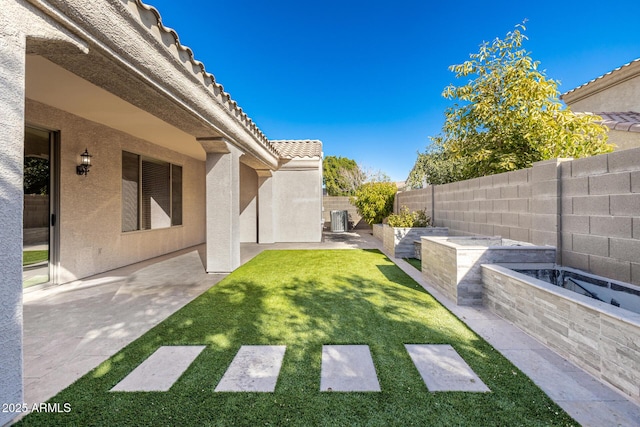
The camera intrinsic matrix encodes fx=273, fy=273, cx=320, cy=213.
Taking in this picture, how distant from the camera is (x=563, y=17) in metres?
9.78

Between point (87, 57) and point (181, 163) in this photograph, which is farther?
point (181, 163)

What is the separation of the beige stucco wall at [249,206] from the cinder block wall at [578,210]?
8089mm

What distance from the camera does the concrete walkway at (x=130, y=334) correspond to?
2008mm

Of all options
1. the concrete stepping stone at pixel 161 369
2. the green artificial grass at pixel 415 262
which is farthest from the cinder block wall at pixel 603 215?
the concrete stepping stone at pixel 161 369

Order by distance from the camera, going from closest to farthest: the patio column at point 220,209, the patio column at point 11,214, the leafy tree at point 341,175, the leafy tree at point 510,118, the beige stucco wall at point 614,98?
the patio column at point 11,214, the leafy tree at point 510,118, the patio column at point 220,209, the beige stucco wall at point 614,98, the leafy tree at point 341,175

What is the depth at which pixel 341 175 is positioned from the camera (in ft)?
115

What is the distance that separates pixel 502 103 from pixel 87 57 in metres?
7.84

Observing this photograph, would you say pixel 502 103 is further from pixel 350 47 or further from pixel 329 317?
pixel 350 47

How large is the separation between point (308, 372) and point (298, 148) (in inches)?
424

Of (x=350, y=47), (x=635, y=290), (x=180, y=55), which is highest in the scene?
(x=350, y=47)

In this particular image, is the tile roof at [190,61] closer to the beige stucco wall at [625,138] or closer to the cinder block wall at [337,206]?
the beige stucco wall at [625,138]

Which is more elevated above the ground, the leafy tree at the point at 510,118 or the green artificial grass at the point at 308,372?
the leafy tree at the point at 510,118

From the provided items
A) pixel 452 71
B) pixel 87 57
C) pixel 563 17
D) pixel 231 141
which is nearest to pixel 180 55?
pixel 87 57

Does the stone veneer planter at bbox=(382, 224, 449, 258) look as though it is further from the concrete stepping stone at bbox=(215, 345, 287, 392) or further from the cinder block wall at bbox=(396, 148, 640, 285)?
the concrete stepping stone at bbox=(215, 345, 287, 392)
